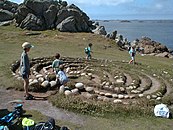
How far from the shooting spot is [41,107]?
40.8ft

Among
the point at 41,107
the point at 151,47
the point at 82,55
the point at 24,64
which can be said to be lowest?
the point at 41,107

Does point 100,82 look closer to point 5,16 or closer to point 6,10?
point 5,16

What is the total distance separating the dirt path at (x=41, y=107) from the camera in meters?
11.4

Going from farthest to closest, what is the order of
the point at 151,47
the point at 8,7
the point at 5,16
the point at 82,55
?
the point at 8,7, the point at 5,16, the point at 151,47, the point at 82,55

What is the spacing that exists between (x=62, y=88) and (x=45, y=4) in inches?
1591

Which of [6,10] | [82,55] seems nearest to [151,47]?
[82,55]

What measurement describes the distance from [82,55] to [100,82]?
483 inches

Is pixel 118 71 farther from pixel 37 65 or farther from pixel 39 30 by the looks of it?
pixel 39 30

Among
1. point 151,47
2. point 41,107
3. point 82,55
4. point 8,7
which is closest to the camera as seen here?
point 41,107

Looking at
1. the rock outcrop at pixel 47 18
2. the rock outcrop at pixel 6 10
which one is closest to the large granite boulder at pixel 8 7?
the rock outcrop at pixel 6 10

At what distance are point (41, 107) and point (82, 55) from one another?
17812mm

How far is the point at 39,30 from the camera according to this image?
157ft

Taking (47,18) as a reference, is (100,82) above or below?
below

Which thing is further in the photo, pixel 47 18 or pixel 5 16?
pixel 5 16
